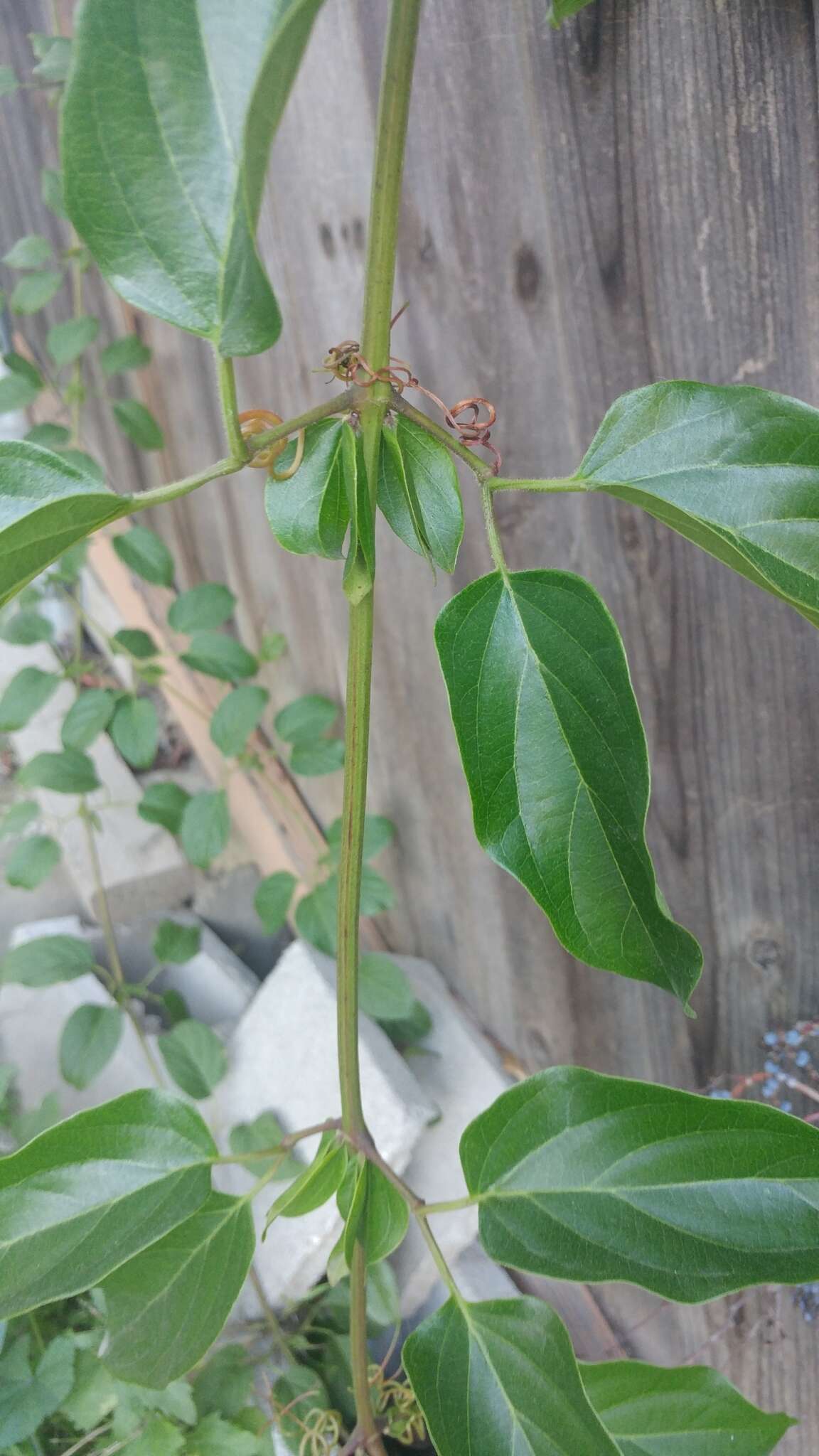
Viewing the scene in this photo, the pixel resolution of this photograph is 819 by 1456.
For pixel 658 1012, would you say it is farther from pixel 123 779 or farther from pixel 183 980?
pixel 123 779

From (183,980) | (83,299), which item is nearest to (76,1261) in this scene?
(183,980)

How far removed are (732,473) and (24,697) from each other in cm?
92

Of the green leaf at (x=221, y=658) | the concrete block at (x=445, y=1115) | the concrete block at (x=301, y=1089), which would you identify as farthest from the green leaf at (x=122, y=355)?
the concrete block at (x=445, y=1115)

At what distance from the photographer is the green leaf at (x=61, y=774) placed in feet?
3.58

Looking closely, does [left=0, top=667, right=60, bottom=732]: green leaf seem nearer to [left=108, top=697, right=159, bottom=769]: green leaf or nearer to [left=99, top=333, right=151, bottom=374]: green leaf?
[left=108, top=697, right=159, bottom=769]: green leaf

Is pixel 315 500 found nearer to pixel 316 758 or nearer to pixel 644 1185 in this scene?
pixel 644 1185

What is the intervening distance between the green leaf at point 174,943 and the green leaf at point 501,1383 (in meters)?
0.73

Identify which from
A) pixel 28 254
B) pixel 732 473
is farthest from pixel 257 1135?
pixel 28 254

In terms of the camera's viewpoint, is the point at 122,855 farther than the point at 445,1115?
Yes

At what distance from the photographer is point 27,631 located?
1140mm

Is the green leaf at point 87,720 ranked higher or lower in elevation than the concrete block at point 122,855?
higher

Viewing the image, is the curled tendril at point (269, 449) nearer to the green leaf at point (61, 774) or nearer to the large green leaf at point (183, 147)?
the large green leaf at point (183, 147)

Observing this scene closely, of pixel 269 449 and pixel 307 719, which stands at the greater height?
pixel 269 449

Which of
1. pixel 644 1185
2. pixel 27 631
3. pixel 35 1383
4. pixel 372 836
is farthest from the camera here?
pixel 27 631
